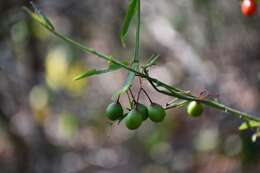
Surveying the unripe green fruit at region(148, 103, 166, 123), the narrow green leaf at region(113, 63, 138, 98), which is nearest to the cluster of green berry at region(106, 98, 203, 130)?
the unripe green fruit at region(148, 103, 166, 123)

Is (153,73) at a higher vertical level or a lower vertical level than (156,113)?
higher

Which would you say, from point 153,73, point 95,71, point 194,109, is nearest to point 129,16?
point 95,71

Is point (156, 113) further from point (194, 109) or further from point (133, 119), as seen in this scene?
point (194, 109)

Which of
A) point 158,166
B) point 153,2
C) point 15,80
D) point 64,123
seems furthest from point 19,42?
point 158,166

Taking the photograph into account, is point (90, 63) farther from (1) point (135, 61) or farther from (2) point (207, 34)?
(1) point (135, 61)

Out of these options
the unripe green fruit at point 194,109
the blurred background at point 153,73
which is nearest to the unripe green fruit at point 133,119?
the unripe green fruit at point 194,109

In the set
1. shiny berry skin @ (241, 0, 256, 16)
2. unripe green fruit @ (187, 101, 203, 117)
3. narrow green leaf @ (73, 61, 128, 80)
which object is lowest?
narrow green leaf @ (73, 61, 128, 80)

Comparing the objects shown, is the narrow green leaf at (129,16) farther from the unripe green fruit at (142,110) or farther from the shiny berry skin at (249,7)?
the shiny berry skin at (249,7)

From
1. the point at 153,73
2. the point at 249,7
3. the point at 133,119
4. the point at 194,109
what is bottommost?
the point at 133,119

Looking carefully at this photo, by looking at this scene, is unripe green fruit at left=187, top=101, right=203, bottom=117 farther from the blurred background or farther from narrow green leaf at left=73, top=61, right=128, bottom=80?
the blurred background
